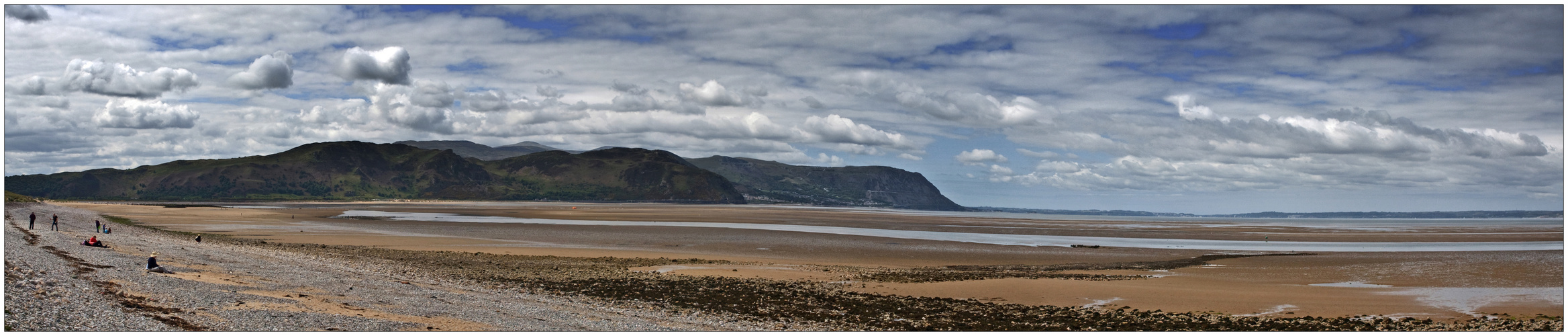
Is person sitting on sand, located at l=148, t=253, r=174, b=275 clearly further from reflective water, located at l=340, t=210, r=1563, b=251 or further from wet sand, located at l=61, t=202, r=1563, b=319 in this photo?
reflective water, located at l=340, t=210, r=1563, b=251

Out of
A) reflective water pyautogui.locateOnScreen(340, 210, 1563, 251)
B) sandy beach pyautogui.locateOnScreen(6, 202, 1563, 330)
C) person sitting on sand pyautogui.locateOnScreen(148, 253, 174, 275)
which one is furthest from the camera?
reflective water pyautogui.locateOnScreen(340, 210, 1563, 251)

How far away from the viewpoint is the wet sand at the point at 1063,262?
2173cm

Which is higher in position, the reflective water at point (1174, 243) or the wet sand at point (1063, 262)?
the reflective water at point (1174, 243)

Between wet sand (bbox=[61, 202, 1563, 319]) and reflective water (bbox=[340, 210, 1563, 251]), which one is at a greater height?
reflective water (bbox=[340, 210, 1563, 251])

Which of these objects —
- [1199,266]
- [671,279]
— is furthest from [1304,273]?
[671,279]

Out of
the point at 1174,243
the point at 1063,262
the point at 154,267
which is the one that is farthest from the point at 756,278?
the point at 1174,243


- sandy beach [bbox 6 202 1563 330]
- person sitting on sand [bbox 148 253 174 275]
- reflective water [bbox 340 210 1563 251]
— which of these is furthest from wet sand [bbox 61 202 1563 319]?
person sitting on sand [bbox 148 253 174 275]

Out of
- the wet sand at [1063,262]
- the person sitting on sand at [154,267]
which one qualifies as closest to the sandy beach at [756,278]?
the wet sand at [1063,262]

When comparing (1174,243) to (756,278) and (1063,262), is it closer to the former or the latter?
(1063,262)

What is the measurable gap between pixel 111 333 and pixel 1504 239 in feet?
279

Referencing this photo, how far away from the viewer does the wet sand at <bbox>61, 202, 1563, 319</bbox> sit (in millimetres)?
21734

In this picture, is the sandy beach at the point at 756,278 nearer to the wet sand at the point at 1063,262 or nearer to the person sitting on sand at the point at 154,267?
the wet sand at the point at 1063,262

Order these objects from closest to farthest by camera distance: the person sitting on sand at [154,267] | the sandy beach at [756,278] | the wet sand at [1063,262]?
the sandy beach at [756,278], the person sitting on sand at [154,267], the wet sand at [1063,262]

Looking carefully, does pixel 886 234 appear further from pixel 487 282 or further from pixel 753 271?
pixel 487 282
